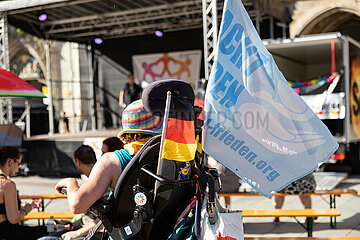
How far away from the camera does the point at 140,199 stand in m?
2.13

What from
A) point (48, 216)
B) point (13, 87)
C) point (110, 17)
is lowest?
point (48, 216)

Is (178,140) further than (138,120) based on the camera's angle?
No

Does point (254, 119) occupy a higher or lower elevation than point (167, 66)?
lower

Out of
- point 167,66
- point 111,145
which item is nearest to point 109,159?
point 111,145

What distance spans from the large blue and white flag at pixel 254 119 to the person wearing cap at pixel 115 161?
334 mm

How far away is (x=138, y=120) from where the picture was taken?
228cm

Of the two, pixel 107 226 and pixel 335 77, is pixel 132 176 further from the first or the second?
pixel 335 77

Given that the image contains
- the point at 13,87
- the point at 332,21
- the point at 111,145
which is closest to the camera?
the point at 111,145

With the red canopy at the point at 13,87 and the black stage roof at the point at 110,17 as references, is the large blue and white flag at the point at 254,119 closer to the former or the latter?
the red canopy at the point at 13,87

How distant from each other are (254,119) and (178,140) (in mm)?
515

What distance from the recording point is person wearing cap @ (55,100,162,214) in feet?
7.18

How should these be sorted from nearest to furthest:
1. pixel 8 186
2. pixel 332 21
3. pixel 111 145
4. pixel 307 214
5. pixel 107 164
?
pixel 107 164
pixel 8 186
pixel 111 145
pixel 307 214
pixel 332 21

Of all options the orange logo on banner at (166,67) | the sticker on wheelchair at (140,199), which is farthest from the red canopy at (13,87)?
the orange logo on banner at (166,67)

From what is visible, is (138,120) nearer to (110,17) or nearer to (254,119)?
(254,119)
